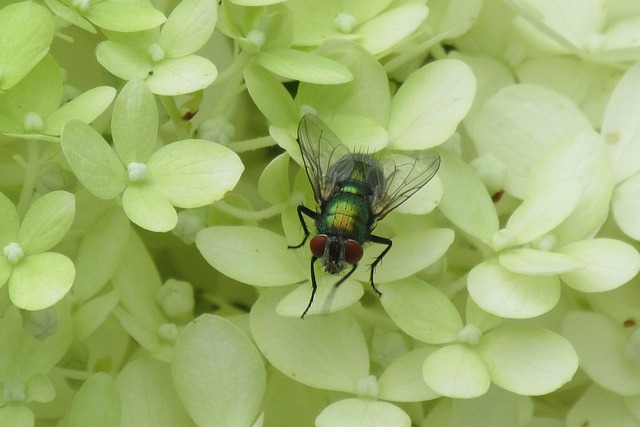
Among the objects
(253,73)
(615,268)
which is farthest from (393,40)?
(615,268)

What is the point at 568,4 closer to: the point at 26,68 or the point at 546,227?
the point at 546,227

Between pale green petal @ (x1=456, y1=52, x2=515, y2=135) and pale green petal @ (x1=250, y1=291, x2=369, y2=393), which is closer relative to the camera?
pale green petal @ (x1=250, y1=291, x2=369, y2=393)

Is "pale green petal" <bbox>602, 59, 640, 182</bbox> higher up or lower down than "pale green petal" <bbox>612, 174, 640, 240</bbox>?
higher up

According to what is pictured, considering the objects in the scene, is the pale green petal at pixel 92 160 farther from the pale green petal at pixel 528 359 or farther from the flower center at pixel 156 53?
the pale green petal at pixel 528 359

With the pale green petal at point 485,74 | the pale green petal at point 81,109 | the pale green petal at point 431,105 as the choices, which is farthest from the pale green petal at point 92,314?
the pale green petal at point 485,74

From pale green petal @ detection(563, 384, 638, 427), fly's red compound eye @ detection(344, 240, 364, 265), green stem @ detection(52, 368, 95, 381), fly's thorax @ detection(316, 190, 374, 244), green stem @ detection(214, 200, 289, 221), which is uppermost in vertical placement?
green stem @ detection(214, 200, 289, 221)

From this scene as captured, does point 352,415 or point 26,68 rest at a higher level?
point 26,68

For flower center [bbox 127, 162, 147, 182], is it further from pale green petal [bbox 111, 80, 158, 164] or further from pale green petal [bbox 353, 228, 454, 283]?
pale green petal [bbox 353, 228, 454, 283]

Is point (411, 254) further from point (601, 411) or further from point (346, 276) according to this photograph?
point (601, 411)

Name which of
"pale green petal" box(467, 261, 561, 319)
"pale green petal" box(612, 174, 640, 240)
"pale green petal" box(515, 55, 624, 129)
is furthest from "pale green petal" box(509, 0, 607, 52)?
"pale green petal" box(467, 261, 561, 319)
